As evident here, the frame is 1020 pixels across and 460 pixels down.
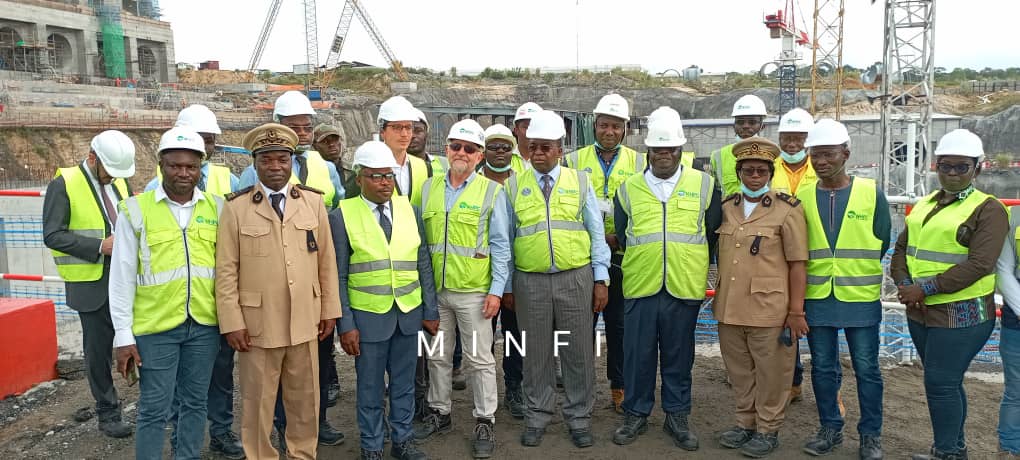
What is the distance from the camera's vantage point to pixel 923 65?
73.5ft

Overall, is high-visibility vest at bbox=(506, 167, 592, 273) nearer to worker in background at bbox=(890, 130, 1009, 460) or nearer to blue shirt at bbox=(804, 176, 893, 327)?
blue shirt at bbox=(804, 176, 893, 327)

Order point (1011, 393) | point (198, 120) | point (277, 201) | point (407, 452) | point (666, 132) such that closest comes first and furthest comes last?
point (277, 201), point (1011, 393), point (407, 452), point (666, 132), point (198, 120)

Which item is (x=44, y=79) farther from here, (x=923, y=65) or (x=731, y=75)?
(x=731, y=75)

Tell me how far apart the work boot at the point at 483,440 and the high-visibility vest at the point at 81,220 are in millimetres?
2774

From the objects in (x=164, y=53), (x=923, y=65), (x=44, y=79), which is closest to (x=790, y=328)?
(x=923, y=65)

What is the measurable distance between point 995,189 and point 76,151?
44.2m

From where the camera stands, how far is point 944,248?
4.16 m

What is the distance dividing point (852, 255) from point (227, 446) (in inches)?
166

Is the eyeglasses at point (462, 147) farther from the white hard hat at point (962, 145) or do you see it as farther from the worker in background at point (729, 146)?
the white hard hat at point (962, 145)

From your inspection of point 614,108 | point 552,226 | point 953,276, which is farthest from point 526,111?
point 953,276

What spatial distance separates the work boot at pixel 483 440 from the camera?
4.68 metres

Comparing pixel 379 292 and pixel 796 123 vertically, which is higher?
pixel 796 123

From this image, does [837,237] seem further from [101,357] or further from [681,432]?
[101,357]

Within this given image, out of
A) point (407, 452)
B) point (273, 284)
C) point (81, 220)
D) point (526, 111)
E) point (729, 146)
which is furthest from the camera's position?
point (526, 111)
